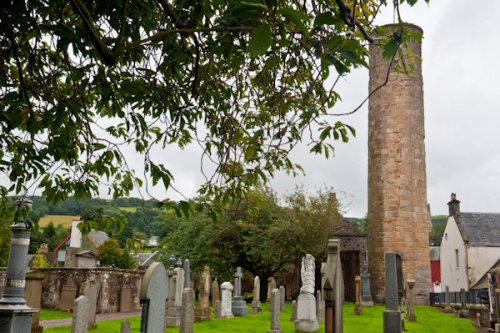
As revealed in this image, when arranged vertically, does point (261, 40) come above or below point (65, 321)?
above

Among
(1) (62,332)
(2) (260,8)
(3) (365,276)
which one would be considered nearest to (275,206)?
(3) (365,276)

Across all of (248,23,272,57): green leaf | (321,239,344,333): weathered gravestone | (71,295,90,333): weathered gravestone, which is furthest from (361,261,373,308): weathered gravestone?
(248,23,272,57): green leaf

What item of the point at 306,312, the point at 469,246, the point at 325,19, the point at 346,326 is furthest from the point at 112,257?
the point at 325,19

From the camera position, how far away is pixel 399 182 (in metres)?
24.2

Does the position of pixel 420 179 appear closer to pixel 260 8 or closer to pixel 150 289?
pixel 150 289

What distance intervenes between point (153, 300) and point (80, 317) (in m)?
3.74

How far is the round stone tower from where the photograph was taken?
23688mm

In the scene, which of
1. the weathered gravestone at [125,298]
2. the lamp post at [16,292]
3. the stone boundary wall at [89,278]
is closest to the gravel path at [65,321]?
the stone boundary wall at [89,278]

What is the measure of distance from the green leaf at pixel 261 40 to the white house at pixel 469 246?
30.7m

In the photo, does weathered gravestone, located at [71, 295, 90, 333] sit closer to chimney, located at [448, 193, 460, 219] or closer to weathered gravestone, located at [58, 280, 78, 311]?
weathered gravestone, located at [58, 280, 78, 311]

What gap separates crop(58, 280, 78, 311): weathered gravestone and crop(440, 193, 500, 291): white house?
22464 millimetres

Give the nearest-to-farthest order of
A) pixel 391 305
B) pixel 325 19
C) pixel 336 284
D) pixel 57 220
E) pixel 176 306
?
pixel 325 19 < pixel 336 284 < pixel 391 305 < pixel 176 306 < pixel 57 220

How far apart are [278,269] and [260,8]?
1078 inches

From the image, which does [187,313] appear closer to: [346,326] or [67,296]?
[346,326]
